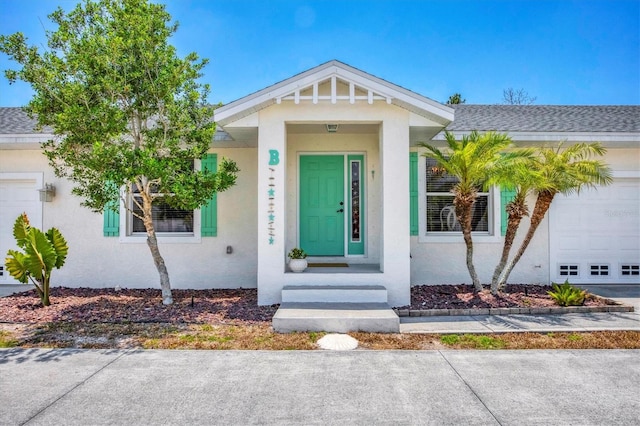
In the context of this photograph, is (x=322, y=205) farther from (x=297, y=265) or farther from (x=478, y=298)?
(x=478, y=298)

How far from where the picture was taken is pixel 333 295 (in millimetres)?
6402

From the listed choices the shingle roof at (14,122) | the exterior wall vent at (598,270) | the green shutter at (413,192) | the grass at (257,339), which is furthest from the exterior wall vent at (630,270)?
the shingle roof at (14,122)

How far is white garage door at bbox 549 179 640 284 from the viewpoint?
28.1ft

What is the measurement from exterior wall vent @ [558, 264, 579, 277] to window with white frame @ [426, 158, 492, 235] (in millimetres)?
1771

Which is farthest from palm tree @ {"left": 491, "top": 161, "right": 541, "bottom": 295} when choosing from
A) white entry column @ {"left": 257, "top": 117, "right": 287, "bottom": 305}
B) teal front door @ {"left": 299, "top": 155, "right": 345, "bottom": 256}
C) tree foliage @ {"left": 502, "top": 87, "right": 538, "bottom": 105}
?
tree foliage @ {"left": 502, "top": 87, "right": 538, "bottom": 105}

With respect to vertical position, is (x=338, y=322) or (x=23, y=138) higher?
(x=23, y=138)

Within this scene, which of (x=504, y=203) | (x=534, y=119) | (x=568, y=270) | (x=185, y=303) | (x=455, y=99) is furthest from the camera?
(x=455, y=99)

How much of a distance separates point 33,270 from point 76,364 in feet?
10.4

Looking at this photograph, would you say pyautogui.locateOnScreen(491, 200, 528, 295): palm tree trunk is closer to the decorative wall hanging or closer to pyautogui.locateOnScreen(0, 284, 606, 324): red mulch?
pyautogui.locateOnScreen(0, 284, 606, 324): red mulch

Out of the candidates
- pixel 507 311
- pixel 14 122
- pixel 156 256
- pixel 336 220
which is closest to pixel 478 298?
pixel 507 311

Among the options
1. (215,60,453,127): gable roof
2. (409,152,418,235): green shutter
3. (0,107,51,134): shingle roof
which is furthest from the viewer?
(409,152,418,235): green shutter

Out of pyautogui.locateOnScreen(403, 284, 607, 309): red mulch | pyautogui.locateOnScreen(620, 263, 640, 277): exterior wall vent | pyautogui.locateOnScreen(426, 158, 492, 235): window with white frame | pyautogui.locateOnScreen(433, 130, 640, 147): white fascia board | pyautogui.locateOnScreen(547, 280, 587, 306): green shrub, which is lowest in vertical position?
pyautogui.locateOnScreen(403, 284, 607, 309): red mulch

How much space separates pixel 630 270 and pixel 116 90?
10.5m

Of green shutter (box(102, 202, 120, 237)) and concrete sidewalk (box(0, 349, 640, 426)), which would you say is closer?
concrete sidewalk (box(0, 349, 640, 426))
